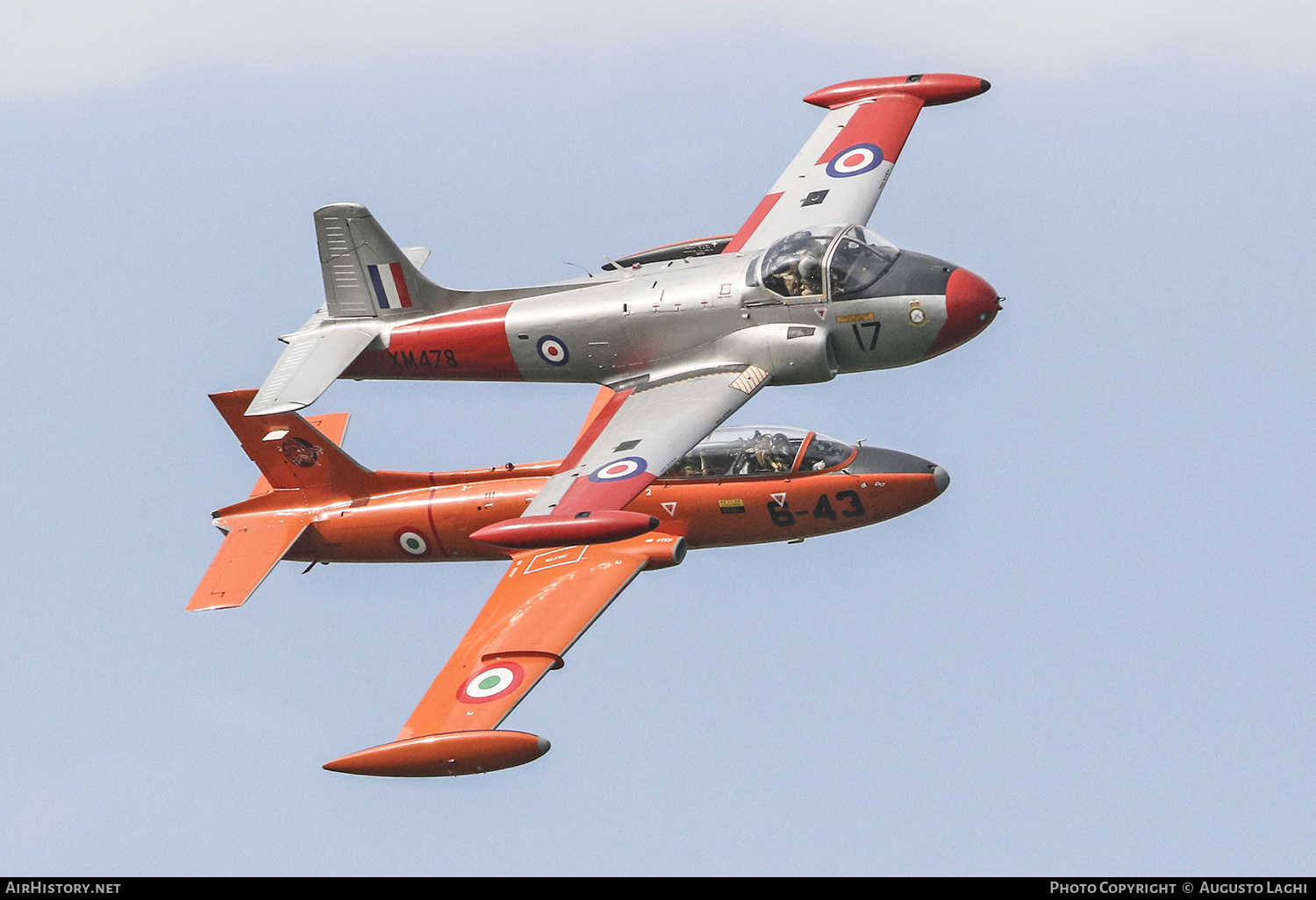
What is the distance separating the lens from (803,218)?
3788 cm

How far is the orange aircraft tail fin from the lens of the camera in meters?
37.8

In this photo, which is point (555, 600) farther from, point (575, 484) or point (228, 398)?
point (228, 398)

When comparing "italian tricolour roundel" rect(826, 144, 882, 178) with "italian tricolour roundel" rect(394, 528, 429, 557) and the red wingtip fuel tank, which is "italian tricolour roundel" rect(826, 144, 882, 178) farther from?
"italian tricolour roundel" rect(394, 528, 429, 557)

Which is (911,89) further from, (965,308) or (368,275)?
(368,275)

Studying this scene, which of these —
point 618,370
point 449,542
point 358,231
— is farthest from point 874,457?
point 358,231

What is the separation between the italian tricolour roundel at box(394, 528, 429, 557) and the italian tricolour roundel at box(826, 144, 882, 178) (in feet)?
31.6

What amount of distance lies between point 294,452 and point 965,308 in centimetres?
1171

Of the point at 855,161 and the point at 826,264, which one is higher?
the point at 855,161

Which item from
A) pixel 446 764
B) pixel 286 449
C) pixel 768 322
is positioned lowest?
pixel 446 764

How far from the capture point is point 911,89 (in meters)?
40.7

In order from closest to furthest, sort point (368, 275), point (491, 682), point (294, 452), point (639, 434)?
point (491, 682) → point (639, 434) → point (368, 275) → point (294, 452)

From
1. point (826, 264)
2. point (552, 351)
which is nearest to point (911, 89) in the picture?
A: point (826, 264)

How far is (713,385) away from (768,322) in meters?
1.42

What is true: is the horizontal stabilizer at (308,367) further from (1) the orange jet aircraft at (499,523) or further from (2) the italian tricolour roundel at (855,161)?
(2) the italian tricolour roundel at (855,161)
